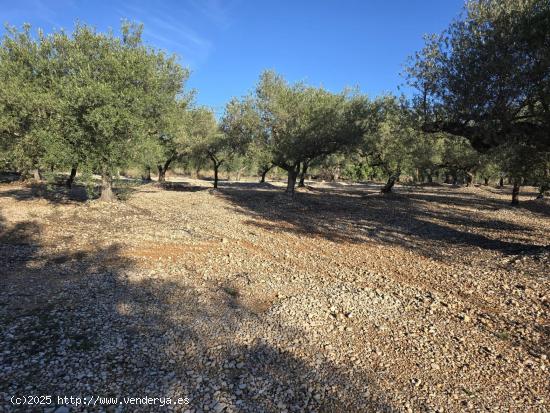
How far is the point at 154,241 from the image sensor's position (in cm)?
1439

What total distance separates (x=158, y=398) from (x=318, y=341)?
340 cm

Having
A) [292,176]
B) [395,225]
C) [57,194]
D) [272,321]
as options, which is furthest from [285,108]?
[272,321]

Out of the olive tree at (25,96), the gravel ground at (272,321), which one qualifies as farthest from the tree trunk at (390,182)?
the olive tree at (25,96)

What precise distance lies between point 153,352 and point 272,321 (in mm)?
2758

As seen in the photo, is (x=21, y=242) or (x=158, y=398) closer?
(x=158, y=398)

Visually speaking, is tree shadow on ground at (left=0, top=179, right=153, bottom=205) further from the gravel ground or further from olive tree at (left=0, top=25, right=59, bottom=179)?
the gravel ground

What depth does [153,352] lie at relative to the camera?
21.8 ft

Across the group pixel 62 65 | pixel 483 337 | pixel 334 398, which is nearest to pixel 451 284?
pixel 483 337

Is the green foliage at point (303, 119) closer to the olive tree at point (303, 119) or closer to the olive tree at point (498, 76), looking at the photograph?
the olive tree at point (303, 119)

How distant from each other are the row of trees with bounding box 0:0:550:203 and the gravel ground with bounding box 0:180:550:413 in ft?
17.6

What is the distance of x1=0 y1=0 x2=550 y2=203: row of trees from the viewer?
1264 centimetres

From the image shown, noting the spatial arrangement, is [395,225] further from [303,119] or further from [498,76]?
[303,119]

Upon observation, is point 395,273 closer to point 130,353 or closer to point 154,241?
point 130,353

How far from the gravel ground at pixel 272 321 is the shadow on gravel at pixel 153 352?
30mm
